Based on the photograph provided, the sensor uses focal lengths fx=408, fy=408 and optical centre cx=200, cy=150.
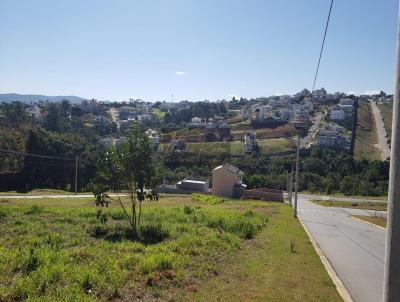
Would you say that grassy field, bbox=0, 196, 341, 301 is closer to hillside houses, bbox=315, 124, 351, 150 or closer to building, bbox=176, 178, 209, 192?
building, bbox=176, 178, 209, 192

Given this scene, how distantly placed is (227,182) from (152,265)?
5623 cm

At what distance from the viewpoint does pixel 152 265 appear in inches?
368

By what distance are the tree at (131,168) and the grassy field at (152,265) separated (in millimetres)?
1527

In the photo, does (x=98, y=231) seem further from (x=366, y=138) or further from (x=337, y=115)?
(x=337, y=115)

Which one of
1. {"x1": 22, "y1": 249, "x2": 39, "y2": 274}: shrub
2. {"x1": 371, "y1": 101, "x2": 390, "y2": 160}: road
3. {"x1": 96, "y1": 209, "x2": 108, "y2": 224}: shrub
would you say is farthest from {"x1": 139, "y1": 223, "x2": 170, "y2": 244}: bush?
{"x1": 371, "y1": 101, "x2": 390, "y2": 160}: road

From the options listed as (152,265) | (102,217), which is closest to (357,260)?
(152,265)

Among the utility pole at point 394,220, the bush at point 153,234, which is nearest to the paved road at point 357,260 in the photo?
the bush at point 153,234

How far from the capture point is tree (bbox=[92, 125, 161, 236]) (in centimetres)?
1566

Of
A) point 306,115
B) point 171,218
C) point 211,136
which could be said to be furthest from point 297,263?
point 306,115

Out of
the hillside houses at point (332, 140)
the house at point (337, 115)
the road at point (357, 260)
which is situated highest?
the house at point (337, 115)

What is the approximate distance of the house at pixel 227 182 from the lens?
64.8m

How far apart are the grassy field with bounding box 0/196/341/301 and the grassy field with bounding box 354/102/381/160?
286 ft

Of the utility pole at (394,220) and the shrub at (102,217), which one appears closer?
the utility pole at (394,220)

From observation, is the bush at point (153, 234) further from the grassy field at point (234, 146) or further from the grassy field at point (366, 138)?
the grassy field at point (366, 138)
